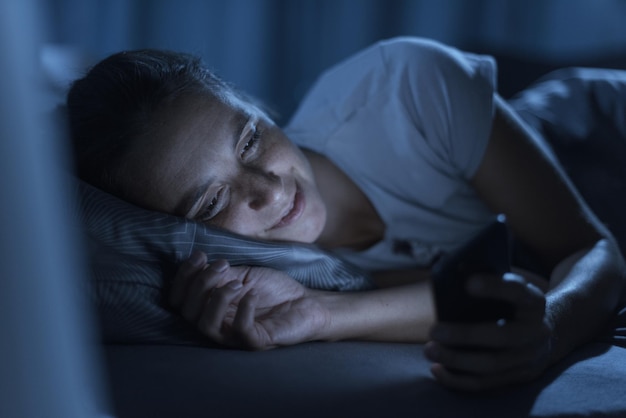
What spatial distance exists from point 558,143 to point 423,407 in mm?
839

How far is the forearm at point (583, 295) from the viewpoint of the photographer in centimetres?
77

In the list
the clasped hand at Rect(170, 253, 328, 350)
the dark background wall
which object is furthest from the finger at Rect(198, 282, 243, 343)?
the dark background wall

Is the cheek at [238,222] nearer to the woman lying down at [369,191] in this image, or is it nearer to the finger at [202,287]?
the woman lying down at [369,191]

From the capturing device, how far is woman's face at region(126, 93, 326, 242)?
0.88 metres

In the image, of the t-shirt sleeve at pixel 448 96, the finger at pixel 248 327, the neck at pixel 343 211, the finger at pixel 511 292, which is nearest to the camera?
the finger at pixel 511 292

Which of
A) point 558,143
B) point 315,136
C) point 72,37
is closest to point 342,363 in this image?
point 315,136

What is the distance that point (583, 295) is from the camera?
0.84 m

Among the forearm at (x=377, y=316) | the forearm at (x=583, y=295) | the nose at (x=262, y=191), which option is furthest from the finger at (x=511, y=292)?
the nose at (x=262, y=191)

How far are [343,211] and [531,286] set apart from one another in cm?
62

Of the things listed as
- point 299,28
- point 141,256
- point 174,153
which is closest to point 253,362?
point 141,256

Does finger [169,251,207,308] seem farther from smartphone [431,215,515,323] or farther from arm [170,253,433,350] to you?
smartphone [431,215,515,323]

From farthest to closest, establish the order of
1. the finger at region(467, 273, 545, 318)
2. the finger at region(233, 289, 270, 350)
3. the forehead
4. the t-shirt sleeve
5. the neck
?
the neck → the t-shirt sleeve → the forehead → the finger at region(233, 289, 270, 350) → the finger at region(467, 273, 545, 318)

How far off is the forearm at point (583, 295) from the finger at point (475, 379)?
102 millimetres

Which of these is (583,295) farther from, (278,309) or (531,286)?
(278,309)
